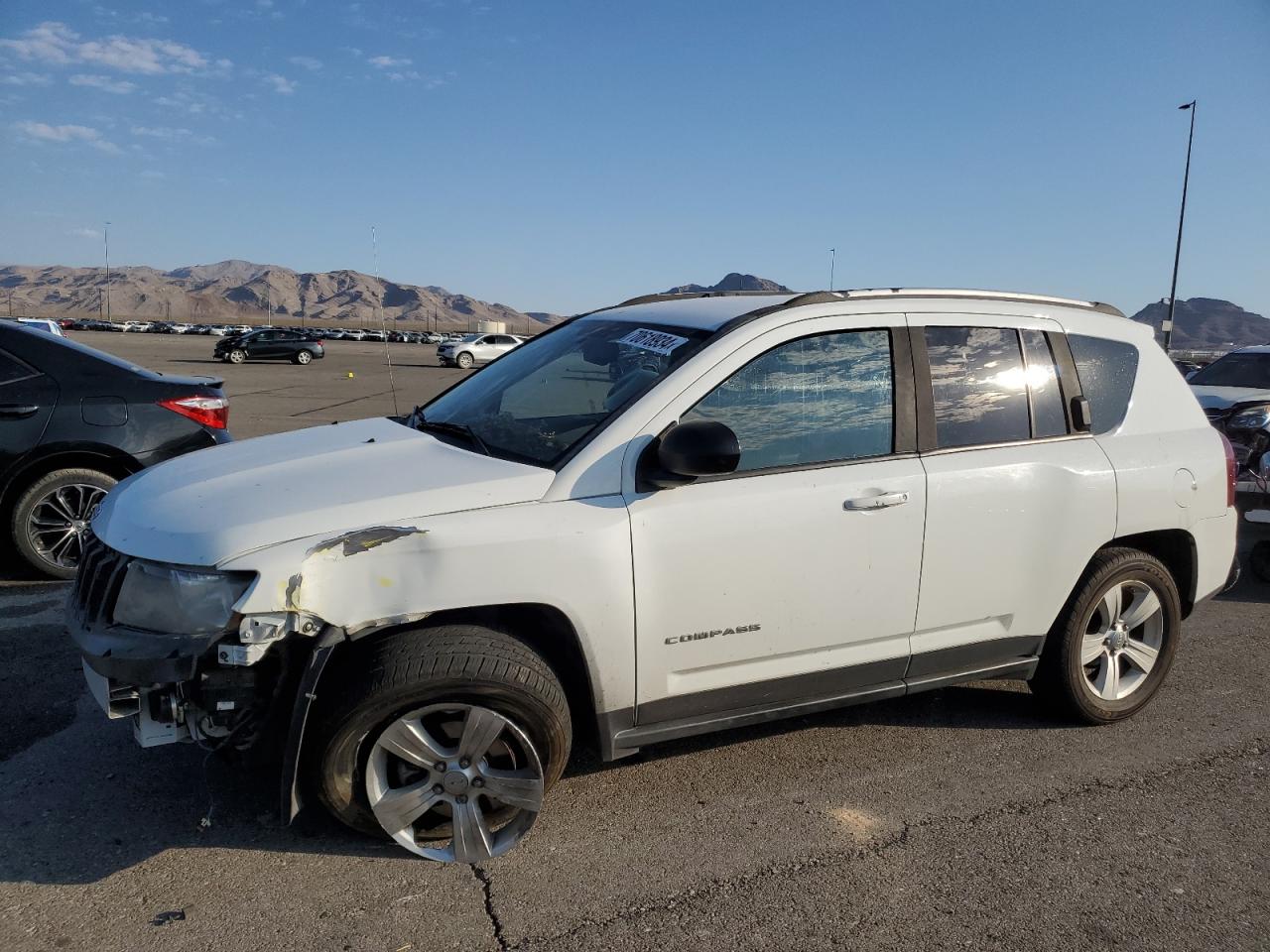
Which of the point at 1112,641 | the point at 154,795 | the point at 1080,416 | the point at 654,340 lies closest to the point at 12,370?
the point at 154,795

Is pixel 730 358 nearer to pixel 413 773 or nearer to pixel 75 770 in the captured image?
pixel 413 773

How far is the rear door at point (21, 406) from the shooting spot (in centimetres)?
574

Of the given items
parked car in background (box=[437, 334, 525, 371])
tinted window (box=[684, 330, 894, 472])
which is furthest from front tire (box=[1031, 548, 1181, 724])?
parked car in background (box=[437, 334, 525, 371])

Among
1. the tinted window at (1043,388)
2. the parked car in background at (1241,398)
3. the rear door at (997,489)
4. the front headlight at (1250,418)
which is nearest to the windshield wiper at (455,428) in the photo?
the rear door at (997,489)

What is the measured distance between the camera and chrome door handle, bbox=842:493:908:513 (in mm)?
3518

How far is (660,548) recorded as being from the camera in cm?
323

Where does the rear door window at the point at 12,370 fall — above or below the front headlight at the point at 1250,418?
above

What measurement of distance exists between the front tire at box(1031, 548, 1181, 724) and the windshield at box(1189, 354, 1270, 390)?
7261 mm

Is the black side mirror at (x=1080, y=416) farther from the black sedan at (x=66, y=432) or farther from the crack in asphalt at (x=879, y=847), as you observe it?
the black sedan at (x=66, y=432)

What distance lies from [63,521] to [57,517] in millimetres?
40

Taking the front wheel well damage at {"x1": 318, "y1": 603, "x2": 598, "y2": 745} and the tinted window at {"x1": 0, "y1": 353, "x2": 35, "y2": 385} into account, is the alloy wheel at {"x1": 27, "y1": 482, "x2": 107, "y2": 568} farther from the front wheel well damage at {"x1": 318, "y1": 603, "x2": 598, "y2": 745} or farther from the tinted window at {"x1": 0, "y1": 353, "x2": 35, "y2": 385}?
the front wheel well damage at {"x1": 318, "y1": 603, "x2": 598, "y2": 745}

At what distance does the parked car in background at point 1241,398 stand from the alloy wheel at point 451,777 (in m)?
6.20

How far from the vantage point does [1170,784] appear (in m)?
3.81

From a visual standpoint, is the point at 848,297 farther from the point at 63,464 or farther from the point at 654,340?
the point at 63,464
